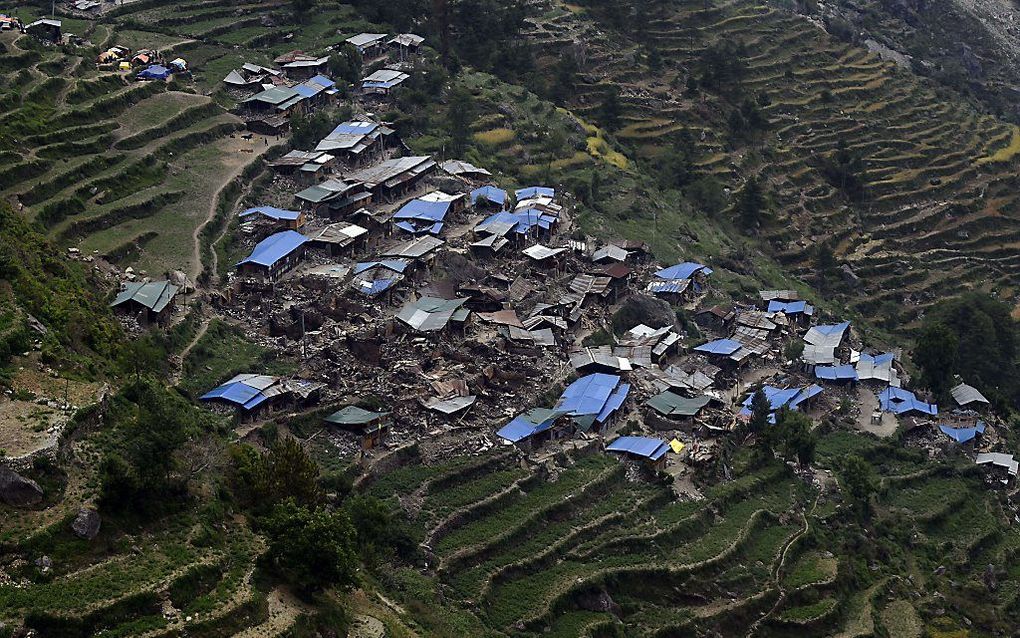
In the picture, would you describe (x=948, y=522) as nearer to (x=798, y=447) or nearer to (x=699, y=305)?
(x=798, y=447)

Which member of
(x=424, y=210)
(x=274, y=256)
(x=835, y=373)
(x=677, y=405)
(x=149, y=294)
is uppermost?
(x=149, y=294)

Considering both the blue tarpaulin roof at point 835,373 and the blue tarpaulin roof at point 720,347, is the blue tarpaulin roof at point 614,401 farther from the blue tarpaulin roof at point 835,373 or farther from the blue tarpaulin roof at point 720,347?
the blue tarpaulin roof at point 835,373

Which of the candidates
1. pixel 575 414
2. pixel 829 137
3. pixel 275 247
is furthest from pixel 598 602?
pixel 829 137

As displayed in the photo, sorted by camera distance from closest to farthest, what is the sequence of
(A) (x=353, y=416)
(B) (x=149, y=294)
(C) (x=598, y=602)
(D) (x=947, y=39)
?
(C) (x=598, y=602), (A) (x=353, y=416), (B) (x=149, y=294), (D) (x=947, y=39)

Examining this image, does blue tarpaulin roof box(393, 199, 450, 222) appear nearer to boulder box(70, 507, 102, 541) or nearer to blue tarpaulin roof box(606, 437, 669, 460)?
blue tarpaulin roof box(606, 437, 669, 460)

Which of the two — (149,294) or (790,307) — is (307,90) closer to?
(149,294)

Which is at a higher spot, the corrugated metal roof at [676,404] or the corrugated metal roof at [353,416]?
the corrugated metal roof at [353,416]

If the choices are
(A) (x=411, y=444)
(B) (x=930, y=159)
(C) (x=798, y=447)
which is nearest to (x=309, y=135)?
(A) (x=411, y=444)

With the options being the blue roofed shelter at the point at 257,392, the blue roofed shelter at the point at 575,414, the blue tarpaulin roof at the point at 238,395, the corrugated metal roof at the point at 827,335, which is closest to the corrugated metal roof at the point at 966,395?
the corrugated metal roof at the point at 827,335
